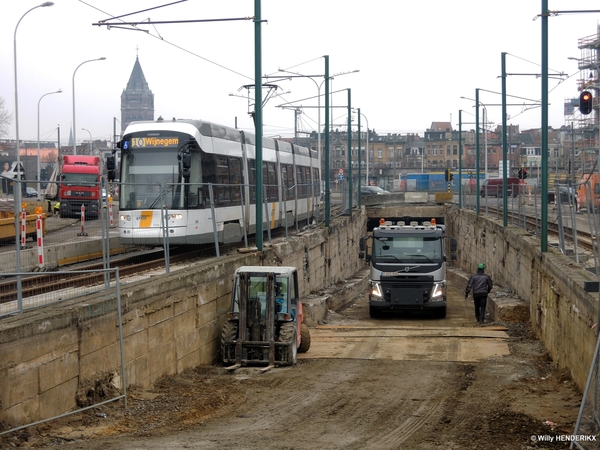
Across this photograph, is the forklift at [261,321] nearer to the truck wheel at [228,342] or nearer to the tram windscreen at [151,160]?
the truck wheel at [228,342]

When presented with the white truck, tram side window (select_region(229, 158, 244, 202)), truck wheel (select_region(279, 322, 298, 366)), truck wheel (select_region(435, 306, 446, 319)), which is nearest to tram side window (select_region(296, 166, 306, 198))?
the white truck

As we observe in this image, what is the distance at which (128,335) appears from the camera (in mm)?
12375

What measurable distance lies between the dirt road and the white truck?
6520 mm

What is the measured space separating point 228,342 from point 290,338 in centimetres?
118

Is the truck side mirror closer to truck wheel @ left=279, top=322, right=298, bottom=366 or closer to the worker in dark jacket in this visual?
truck wheel @ left=279, top=322, right=298, bottom=366

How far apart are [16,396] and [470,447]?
17.4 feet

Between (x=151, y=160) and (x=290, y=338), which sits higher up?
(x=151, y=160)

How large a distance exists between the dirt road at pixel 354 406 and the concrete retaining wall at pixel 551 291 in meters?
0.52

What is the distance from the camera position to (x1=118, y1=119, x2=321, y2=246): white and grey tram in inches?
690

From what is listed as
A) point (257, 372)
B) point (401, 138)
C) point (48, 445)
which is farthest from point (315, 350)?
point (401, 138)

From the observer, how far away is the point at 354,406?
12.0m

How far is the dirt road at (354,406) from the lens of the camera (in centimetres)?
984

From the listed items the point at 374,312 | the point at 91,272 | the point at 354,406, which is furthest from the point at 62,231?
the point at 374,312

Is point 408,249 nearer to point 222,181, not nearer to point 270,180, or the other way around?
point 270,180
